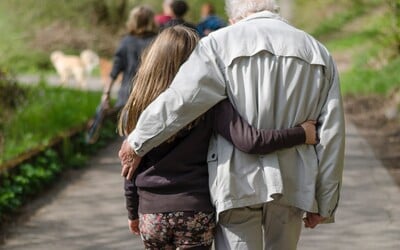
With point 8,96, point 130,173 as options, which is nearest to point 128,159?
point 130,173

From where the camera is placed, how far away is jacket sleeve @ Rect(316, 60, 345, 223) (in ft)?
13.2

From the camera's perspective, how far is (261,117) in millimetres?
3990

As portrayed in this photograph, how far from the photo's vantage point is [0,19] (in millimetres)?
20797

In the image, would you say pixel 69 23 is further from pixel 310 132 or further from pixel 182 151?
pixel 310 132

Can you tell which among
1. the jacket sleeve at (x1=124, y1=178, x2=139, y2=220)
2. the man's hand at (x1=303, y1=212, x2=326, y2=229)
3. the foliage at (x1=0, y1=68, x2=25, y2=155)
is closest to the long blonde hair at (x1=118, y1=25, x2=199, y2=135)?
the jacket sleeve at (x1=124, y1=178, x2=139, y2=220)

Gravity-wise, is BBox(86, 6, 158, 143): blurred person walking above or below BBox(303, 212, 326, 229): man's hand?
below

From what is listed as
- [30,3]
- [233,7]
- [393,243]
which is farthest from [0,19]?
[233,7]

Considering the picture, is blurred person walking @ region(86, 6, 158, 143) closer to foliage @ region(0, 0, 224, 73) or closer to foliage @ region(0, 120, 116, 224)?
foliage @ region(0, 120, 116, 224)

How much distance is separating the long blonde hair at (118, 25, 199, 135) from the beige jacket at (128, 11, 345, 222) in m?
0.09

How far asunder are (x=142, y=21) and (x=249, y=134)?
5337 millimetres

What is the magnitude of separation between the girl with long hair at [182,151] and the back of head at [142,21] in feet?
16.5

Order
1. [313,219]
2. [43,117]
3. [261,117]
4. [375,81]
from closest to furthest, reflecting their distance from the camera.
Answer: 1. [261,117]
2. [313,219]
3. [43,117]
4. [375,81]

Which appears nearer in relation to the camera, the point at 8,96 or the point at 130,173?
the point at 130,173

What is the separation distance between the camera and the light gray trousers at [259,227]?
13.1 feet
